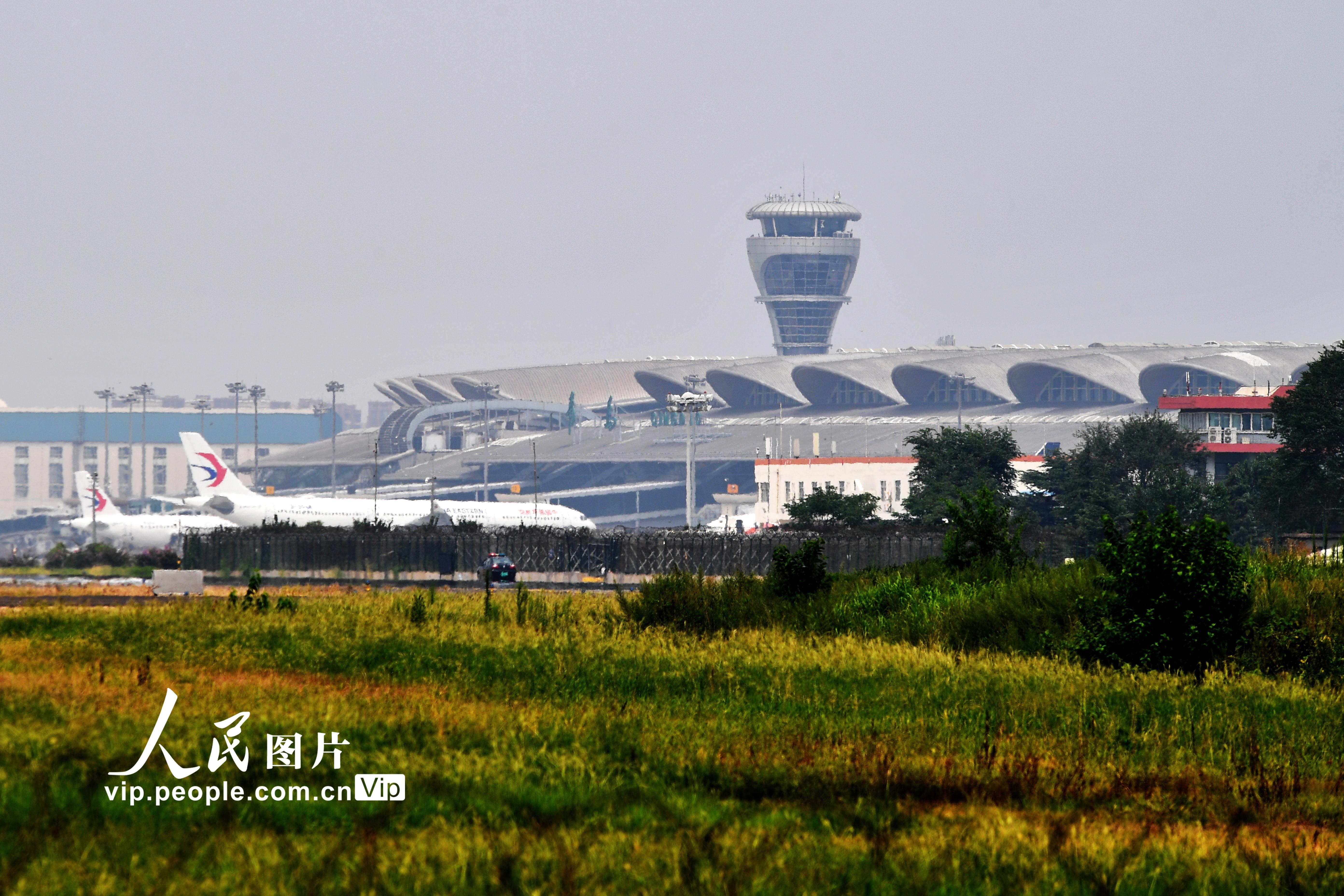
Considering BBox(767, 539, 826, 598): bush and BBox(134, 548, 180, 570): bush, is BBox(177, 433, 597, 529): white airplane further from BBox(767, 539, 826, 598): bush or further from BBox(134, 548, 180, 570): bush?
BBox(767, 539, 826, 598): bush

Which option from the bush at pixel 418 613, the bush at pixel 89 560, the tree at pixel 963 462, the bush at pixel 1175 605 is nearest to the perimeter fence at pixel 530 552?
the bush at pixel 89 560

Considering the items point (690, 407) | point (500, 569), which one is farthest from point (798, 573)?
point (690, 407)

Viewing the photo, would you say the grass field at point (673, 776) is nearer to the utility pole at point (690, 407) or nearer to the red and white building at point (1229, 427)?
the red and white building at point (1229, 427)

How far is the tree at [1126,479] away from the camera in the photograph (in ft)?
298

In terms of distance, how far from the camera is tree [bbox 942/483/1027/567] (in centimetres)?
3447

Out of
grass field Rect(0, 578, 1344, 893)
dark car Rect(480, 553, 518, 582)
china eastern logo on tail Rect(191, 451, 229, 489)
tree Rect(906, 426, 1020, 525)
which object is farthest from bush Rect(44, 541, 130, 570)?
grass field Rect(0, 578, 1344, 893)

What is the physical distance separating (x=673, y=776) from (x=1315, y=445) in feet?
262

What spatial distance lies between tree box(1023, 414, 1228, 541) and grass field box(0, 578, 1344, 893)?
71.8 m

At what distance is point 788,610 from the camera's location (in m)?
30.0

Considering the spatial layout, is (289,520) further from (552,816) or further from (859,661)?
(552,816)

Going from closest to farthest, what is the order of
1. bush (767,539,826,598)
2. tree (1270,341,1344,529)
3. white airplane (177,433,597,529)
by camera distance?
bush (767,539,826,598), tree (1270,341,1344,529), white airplane (177,433,597,529)

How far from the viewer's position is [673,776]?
13227 mm

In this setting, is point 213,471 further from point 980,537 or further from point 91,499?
point 980,537

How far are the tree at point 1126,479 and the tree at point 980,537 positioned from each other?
179ft
